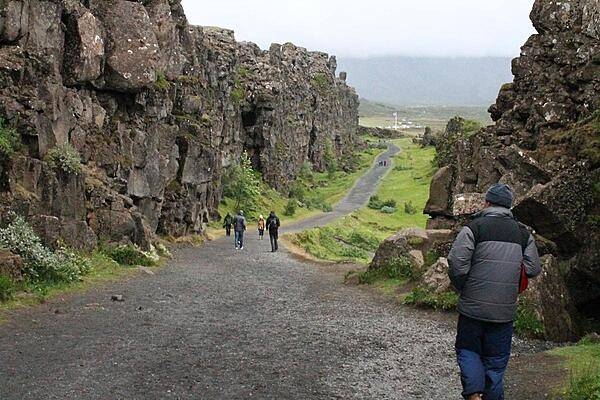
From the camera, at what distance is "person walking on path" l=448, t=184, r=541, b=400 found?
27.0ft

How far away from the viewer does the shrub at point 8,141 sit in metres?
21.1

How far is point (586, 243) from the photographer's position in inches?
678

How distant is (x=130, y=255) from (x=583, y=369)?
19907mm

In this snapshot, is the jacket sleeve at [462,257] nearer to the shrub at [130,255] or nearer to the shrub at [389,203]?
the shrub at [130,255]

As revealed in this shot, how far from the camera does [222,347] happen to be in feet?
43.8

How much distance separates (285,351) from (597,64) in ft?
47.1

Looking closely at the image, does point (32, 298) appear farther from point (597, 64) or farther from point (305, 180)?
point (305, 180)

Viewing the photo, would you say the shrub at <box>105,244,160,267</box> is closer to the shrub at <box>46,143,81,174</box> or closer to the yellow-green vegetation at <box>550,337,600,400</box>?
the shrub at <box>46,143,81,174</box>

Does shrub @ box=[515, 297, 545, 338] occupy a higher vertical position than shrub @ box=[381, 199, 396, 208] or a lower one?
higher

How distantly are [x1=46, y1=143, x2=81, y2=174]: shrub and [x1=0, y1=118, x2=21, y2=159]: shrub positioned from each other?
5.28 ft

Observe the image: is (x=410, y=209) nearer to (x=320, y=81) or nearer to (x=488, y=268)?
(x=320, y=81)

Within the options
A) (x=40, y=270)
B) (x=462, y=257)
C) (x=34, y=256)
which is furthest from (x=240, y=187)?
(x=462, y=257)

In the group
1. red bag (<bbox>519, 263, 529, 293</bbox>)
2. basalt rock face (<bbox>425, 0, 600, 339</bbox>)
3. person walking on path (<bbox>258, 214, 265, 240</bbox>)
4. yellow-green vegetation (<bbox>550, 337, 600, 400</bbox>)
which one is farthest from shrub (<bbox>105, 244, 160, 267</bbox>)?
red bag (<bbox>519, 263, 529, 293</bbox>)

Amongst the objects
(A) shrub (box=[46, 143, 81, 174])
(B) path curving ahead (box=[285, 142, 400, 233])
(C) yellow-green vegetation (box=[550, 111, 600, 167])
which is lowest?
(B) path curving ahead (box=[285, 142, 400, 233])
